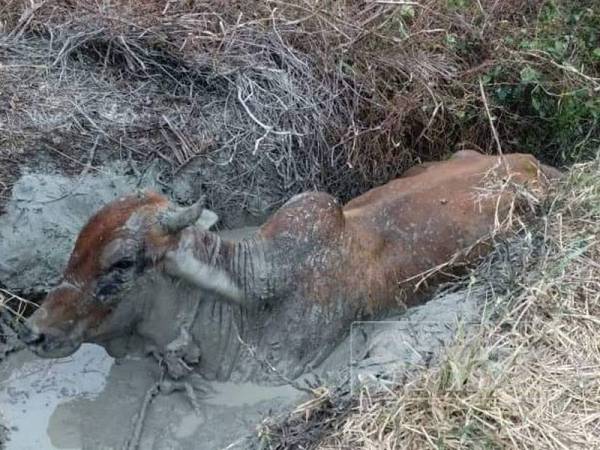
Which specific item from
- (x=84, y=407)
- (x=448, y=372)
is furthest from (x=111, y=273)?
(x=448, y=372)

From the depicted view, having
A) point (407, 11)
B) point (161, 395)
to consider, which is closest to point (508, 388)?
point (161, 395)

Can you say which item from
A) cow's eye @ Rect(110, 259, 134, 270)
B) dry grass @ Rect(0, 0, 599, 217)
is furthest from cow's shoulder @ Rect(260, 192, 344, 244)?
dry grass @ Rect(0, 0, 599, 217)

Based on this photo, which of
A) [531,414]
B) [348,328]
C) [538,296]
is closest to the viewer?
[531,414]

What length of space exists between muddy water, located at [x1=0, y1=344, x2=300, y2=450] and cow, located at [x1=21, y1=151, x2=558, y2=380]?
129 millimetres

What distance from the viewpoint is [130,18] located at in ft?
19.3

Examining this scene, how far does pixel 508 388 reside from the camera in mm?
3742

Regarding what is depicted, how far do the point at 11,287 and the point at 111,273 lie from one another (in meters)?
0.96

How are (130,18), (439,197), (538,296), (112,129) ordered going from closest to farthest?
(538,296) → (439,197) → (112,129) → (130,18)

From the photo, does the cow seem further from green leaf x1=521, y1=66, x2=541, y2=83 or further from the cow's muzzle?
green leaf x1=521, y1=66, x2=541, y2=83

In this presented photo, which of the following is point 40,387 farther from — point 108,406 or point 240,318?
point 240,318

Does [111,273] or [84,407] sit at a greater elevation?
[111,273]

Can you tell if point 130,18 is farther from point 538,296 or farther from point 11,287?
point 538,296

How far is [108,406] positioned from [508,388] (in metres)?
1.69

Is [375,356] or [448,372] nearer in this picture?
[448,372]
